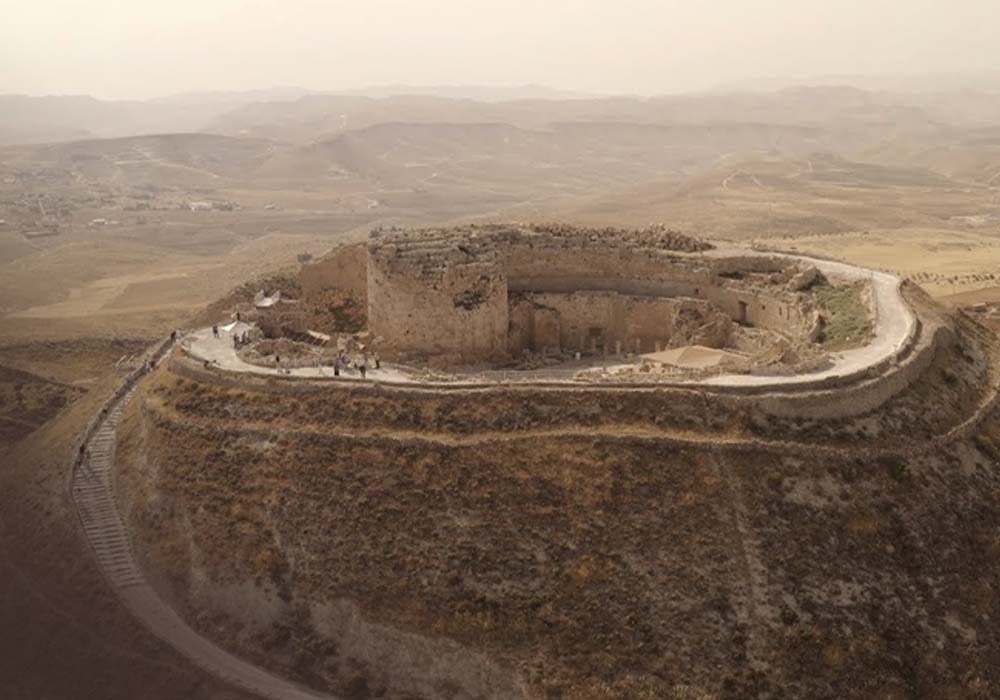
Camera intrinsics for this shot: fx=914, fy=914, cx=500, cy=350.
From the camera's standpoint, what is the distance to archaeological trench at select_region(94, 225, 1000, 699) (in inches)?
872

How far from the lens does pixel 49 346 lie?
57438 millimetres

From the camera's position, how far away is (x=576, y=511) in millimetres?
24516

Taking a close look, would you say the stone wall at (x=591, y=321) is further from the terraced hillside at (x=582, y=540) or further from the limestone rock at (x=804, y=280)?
the terraced hillside at (x=582, y=540)

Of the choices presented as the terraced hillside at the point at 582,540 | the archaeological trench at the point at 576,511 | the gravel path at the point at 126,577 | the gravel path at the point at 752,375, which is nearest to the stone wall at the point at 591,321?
the archaeological trench at the point at 576,511

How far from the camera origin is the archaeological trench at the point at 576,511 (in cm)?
2216

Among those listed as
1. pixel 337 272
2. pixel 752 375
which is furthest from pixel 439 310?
pixel 752 375

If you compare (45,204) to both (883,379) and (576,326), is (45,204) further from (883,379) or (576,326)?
(883,379)

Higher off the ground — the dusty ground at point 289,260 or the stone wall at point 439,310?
the stone wall at point 439,310

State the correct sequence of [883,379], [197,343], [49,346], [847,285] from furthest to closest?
[49,346] → [847,285] → [197,343] → [883,379]

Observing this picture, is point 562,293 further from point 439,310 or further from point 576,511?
point 576,511

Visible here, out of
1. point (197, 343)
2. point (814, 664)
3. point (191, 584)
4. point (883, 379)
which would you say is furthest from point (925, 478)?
point (197, 343)

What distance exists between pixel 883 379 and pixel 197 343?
24675 millimetres

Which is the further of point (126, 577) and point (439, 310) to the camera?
point (439, 310)

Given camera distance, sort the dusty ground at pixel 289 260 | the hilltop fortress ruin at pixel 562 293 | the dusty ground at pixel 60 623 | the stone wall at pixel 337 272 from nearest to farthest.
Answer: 1. the dusty ground at pixel 60 623
2. the dusty ground at pixel 289 260
3. the hilltop fortress ruin at pixel 562 293
4. the stone wall at pixel 337 272
